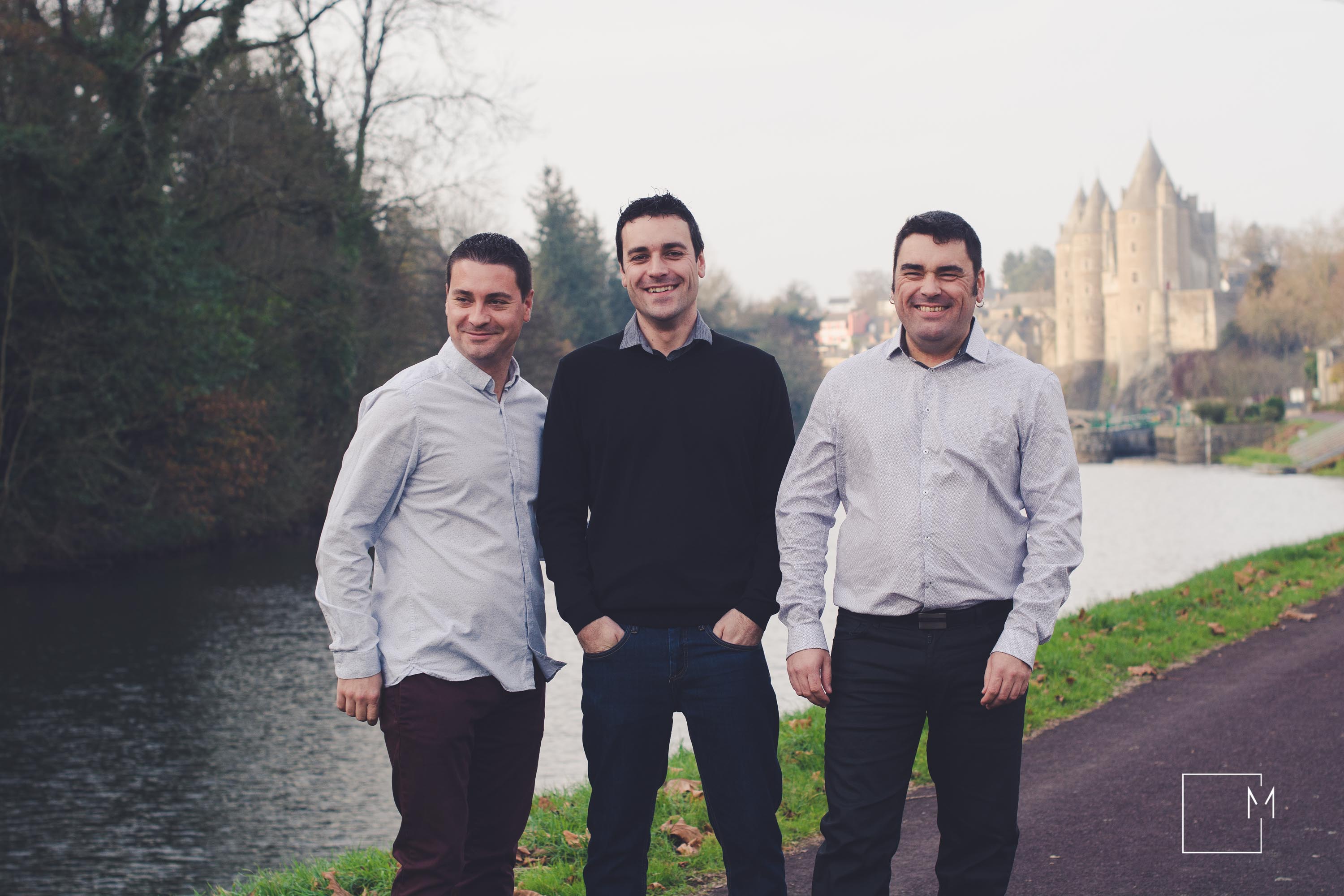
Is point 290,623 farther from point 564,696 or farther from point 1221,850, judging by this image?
point 1221,850

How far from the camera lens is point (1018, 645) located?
2.96 meters

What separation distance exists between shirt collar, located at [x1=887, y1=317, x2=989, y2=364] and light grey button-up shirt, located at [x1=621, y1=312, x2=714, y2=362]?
0.50 meters

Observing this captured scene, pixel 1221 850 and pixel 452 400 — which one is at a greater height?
pixel 452 400

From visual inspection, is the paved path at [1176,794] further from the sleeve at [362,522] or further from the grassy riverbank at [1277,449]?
the grassy riverbank at [1277,449]

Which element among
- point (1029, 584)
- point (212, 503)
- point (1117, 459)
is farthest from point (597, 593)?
point (1117, 459)

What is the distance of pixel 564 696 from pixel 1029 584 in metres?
8.81

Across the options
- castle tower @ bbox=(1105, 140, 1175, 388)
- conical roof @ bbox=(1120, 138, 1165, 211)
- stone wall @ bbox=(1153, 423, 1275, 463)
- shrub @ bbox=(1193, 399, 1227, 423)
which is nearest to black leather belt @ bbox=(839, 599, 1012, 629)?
stone wall @ bbox=(1153, 423, 1275, 463)

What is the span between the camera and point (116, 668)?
13.3m

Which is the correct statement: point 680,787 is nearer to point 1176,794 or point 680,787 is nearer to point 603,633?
point 1176,794

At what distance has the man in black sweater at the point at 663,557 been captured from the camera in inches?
121

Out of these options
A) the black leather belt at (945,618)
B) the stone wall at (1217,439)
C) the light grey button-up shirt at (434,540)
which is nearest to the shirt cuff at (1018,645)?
the black leather belt at (945,618)

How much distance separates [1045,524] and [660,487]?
997 millimetres

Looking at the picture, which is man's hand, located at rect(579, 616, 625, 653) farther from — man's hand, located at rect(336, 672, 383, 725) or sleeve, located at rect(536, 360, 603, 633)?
man's hand, located at rect(336, 672, 383, 725)

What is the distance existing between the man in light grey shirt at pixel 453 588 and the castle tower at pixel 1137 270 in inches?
3586
